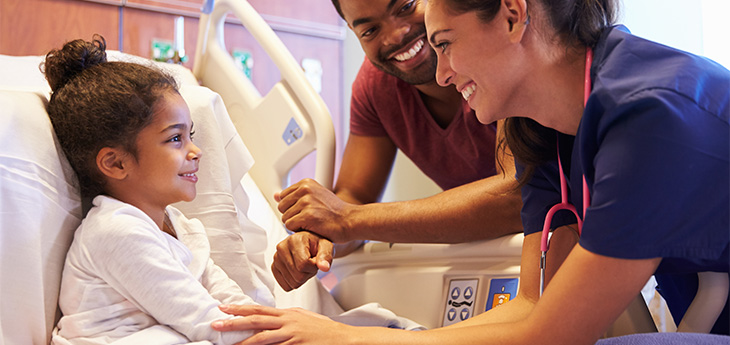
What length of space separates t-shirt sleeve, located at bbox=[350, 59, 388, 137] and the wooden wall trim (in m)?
1.89

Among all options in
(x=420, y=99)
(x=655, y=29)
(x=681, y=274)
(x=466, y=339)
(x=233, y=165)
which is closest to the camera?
(x=466, y=339)

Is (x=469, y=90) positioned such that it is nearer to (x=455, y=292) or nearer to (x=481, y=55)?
(x=481, y=55)

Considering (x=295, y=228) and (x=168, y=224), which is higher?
(x=168, y=224)

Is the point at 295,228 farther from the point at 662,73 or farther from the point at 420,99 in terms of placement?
the point at 662,73

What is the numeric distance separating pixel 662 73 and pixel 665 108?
86mm

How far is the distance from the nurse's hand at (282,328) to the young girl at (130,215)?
21 millimetres

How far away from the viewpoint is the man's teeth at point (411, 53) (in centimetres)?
194

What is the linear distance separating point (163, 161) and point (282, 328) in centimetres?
42

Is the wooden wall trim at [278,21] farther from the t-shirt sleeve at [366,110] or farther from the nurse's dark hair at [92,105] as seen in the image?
the nurse's dark hair at [92,105]

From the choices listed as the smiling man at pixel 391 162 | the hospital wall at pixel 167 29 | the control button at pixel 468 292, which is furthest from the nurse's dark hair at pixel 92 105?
the hospital wall at pixel 167 29

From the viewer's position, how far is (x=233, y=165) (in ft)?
5.55

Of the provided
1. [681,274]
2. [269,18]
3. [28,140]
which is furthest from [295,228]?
[269,18]

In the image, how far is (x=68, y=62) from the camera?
1356 mm

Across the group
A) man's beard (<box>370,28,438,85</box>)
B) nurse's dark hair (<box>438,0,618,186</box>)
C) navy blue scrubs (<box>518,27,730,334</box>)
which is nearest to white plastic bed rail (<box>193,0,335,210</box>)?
man's beard (<box>370,28,438,85</box>)
